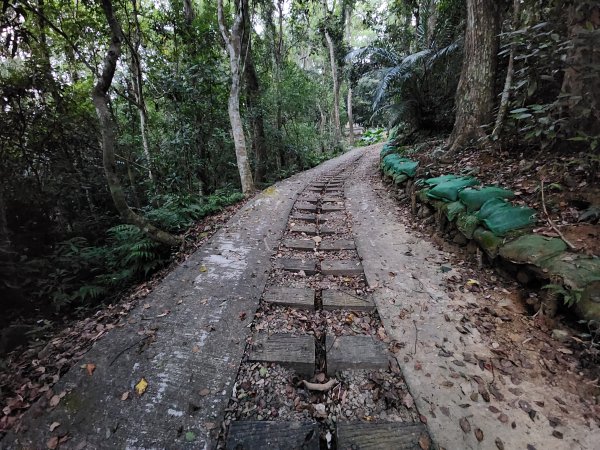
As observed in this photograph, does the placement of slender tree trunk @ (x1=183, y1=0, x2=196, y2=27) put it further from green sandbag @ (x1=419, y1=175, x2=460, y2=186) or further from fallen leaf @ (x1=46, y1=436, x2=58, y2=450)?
fallen leaf @ (x1=46, y1=436, x2=58, y2=450)

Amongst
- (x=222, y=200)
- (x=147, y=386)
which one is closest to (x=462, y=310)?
(x=147, y=386)

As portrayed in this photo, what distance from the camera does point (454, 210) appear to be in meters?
3.14

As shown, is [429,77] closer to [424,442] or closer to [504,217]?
[504,217]

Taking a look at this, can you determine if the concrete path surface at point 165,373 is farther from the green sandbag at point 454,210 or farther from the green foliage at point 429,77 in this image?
the green foliage at point 429,77

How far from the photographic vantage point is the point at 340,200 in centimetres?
570

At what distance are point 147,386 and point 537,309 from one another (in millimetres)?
2711

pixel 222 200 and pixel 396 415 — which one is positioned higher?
pixel 222 200

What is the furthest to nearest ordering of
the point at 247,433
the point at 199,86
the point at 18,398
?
the point at 199,86, the point at 18,398, the point at 247,433

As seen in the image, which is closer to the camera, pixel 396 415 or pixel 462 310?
pixel 396 415

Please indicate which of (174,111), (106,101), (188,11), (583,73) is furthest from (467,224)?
(188,11)

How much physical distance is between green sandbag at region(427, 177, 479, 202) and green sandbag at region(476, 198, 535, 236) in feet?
2.04

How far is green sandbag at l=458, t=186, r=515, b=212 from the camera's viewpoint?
9.26 feet

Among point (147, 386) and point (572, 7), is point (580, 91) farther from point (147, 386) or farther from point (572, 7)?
point (147, 386)

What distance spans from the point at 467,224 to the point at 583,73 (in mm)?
1594
